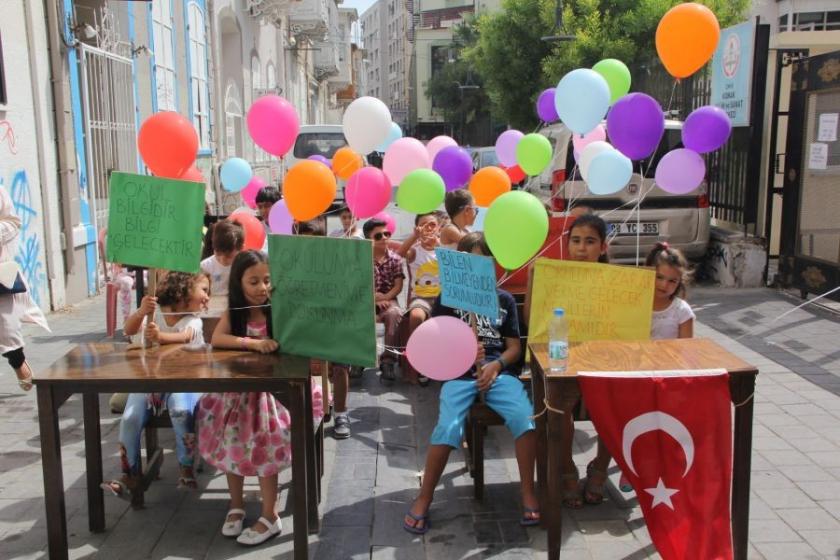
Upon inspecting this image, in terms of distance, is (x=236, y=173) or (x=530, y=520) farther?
(x=236, y=173)

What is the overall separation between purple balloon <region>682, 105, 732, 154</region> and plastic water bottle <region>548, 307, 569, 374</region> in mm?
2080

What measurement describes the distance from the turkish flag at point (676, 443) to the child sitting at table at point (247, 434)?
140 centimetres

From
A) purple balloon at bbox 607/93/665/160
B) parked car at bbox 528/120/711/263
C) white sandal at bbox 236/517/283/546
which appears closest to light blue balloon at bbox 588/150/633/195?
purple balloon at bbox 607/93/665/160

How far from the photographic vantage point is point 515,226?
378 centimetres

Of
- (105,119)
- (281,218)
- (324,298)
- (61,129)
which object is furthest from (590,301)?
(105,119)

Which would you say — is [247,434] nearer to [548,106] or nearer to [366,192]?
[366,192]

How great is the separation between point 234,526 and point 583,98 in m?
3.03

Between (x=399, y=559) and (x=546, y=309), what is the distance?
1.30 m

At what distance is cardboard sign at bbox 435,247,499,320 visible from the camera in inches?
137

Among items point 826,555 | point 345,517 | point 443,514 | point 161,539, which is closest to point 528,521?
point 443,514

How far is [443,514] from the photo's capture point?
384 cm

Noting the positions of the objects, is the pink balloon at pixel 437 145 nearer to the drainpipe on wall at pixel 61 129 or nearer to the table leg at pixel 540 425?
the table leg at pixel 540 425

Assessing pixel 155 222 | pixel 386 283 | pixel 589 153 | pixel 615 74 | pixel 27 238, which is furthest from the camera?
pixel 27 238

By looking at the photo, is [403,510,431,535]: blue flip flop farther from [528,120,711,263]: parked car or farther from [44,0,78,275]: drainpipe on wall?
[44,0,78,275]: drainpipe on wall
